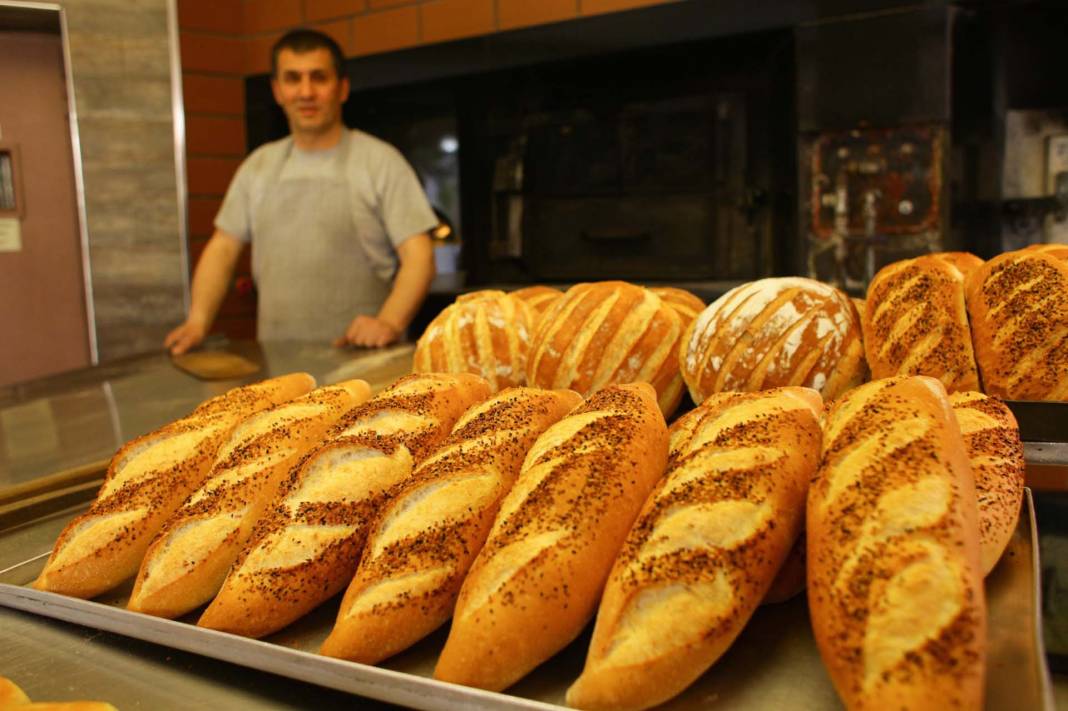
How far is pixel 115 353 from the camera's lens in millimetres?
4109

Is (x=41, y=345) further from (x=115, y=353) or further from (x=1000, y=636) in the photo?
(x=1000, y=636)

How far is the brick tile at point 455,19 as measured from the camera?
3.62m

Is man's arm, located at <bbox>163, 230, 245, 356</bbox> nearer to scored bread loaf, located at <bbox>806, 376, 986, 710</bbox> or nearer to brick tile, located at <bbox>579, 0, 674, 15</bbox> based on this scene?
brick tile, located at <bbox>579, 0, 674, 15</bbox>

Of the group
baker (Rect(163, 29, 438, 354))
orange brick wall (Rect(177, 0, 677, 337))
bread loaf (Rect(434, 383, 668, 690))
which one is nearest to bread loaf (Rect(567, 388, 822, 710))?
bread loaf (Rect(434, 383, 668, 690))

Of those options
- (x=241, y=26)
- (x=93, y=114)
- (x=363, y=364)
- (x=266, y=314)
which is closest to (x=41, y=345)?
(x=93, y=114)

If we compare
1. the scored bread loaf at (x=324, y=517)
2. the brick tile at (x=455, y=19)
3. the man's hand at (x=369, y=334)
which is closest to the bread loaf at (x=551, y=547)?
the scored bread loaf at (x=324, y=517)

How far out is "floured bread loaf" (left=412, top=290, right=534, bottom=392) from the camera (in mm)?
1384

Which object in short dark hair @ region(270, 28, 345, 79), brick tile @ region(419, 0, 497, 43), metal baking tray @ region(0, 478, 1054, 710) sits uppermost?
brick tile @ region(419, 0, 497, 43)

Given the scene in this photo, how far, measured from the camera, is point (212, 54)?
168 inches

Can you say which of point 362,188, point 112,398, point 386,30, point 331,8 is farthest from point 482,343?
point 331,8

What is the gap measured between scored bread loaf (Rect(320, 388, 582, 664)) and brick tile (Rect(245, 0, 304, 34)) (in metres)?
4.00

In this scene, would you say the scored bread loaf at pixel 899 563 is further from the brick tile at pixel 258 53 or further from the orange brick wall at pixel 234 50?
the brick tile at pixel 258 53

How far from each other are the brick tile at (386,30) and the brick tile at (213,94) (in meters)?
0.77

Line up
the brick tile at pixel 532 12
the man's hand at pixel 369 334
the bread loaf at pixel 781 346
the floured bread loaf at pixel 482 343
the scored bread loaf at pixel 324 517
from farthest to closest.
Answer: the brick tile at pixel 532 12 < the man's hand at pixel 369 334 < the floured bread loaf at pixel 482 343 < the bread loaf at pixel 781 346 < the scored bread loaf at pixel 324 517
